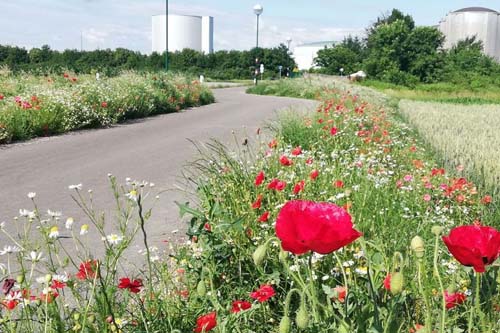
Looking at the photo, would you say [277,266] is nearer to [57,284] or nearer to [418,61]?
[57,284]

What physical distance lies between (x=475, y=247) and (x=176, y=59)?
204 ft

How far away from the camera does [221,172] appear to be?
16.7 feet

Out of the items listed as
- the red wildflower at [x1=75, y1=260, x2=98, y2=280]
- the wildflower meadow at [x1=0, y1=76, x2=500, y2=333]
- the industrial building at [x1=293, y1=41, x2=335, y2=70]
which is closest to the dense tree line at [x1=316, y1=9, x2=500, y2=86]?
the wildflower meadow at [x1=0, y1=76, x2=500, y2=333]

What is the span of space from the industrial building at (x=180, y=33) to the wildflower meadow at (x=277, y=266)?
76.6 m

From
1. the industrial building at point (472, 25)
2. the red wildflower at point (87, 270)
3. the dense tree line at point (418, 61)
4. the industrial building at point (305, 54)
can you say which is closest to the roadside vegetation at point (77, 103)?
the red wildflower at point (87, 270)

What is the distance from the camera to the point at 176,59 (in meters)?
62.0

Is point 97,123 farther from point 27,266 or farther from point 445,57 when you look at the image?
point 445,57

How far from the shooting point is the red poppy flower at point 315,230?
1.24m

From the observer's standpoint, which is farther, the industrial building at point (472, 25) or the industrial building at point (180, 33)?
the industrial building at point (472, 25)

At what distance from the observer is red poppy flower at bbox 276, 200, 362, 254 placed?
48.7 inches

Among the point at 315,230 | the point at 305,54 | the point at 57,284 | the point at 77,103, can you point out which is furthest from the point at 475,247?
the point at 305,54

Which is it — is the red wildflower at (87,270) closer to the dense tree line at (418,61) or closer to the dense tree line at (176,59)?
the dense tree line at (418,61)

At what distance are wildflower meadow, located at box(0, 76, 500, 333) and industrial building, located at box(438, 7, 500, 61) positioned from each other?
87760 millimetres

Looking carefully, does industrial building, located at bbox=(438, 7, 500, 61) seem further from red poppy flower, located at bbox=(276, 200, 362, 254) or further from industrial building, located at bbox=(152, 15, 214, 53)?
red poppy flower, located at bbox=(276, 200, 362, 254)
